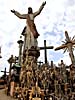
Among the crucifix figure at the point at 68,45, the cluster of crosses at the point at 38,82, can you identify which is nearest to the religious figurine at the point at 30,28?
the cluster of crosses at the point at 38,82

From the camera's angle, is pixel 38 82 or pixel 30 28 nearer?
pixel 38 82

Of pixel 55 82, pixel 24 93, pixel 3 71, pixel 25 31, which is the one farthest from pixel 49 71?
pixel 3 71

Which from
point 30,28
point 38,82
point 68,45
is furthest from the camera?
point 68,45

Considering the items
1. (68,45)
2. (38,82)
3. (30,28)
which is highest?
(30,28)

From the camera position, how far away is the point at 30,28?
16.6 m

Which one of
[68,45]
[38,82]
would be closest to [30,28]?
[68,45]

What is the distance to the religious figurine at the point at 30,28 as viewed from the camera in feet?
53.8

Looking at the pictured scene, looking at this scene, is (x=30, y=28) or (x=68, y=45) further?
(x=68, y=45)

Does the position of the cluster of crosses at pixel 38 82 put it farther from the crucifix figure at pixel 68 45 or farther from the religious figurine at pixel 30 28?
the crucifix figure at pixel 68 45

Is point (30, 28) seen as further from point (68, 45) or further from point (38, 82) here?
point (38, 82)

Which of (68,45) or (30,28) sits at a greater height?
(30,28)

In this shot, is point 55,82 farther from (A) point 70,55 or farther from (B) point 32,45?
(A) point 70,55

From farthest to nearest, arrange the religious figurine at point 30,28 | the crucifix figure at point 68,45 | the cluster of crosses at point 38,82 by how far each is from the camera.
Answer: the crucifix figure at point 68,45 → the religious figurine at point 30,28 → the cluster of crosses at point 38,82

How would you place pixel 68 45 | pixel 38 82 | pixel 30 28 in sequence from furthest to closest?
pixel 68 45, pixel 30 28, pixel 38 82
